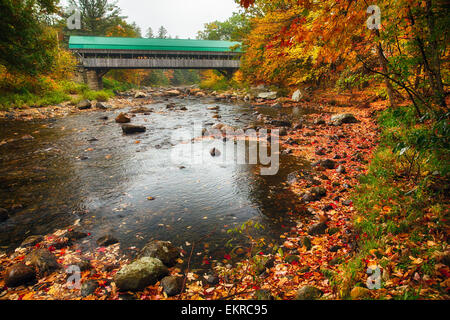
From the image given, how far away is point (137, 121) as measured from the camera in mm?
14242

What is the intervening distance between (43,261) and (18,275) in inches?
10.6

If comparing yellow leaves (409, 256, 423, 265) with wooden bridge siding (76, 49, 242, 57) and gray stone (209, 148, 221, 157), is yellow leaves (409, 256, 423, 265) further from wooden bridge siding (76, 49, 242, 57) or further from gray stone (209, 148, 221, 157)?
wooden bridge siding (76, 49, 242, 57)

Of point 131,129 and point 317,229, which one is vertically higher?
point 131,129

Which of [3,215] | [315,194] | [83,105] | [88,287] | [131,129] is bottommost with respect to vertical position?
[88,287]

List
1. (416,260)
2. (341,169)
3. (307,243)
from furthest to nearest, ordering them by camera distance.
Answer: (341,169)
(307,243)
(416,260)

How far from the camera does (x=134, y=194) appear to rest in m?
5.46

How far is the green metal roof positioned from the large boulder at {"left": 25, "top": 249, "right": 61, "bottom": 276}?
27.1 meters

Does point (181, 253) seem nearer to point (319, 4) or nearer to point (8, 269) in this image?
point (8, 269)

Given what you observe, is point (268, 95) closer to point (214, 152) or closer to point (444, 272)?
point (214, 152)

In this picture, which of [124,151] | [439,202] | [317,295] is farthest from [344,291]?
[124,151]

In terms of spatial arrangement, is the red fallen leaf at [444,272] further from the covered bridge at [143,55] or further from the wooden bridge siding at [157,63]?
the wooden bridge siding at [157,63]

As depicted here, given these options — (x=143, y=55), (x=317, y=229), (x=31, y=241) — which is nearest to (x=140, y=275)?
(x=31, y=241)
